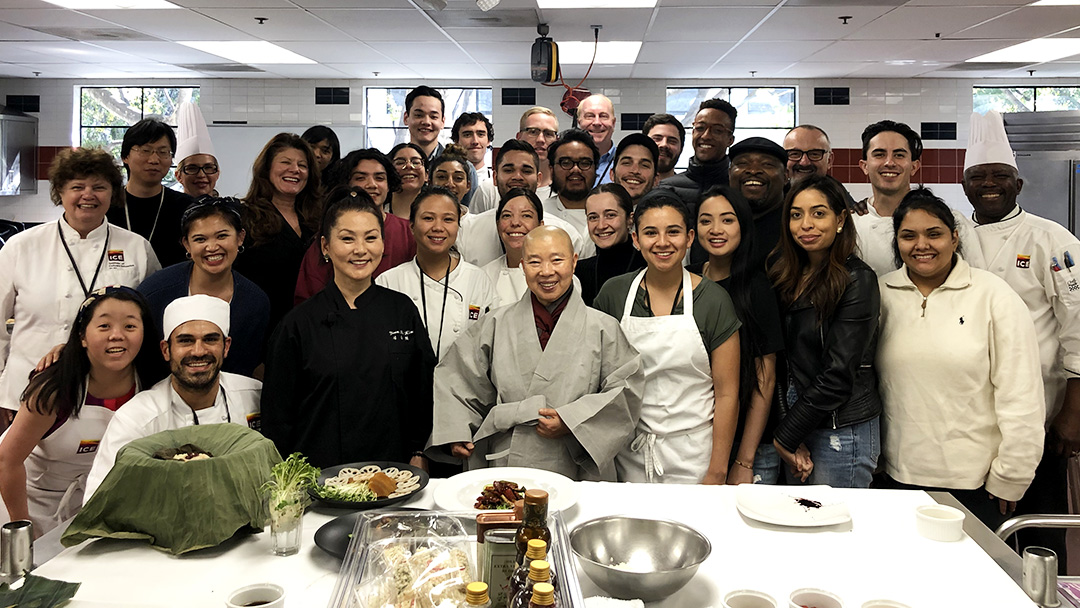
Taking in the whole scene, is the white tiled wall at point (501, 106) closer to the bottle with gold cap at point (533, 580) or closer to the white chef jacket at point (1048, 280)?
the white chef jacket at point (1048, 280)

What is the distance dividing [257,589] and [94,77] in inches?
401

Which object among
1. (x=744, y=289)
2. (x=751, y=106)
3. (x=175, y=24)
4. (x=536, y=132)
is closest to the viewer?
(x=744, y=289)

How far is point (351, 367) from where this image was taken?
2.52 meters

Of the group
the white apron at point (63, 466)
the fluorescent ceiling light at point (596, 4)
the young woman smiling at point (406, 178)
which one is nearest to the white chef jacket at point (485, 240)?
the young woman smiling at point (406, 178)

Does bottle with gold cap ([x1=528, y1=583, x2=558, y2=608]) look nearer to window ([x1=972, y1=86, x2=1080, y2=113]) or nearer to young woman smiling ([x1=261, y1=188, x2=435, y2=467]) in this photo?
young woman smiling ([x1=261, y1=188, x2=435, y2=467])

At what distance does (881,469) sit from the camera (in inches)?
109

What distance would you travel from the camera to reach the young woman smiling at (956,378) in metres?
2.48

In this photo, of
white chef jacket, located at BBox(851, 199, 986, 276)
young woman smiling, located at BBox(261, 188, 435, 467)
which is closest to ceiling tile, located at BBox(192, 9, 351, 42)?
young woman smiling, located at BBox(261, 188, 435, 467)

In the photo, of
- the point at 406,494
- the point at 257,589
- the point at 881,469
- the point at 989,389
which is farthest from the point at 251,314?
the point at 989,389

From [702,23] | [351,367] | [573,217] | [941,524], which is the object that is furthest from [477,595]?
[702,23]

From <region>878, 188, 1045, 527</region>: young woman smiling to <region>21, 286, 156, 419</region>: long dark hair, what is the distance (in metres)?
2.52

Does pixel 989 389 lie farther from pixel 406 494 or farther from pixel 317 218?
pixel 317 218

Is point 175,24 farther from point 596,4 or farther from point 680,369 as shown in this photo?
point 680,369

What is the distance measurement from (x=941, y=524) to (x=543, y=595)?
107 centimetres
